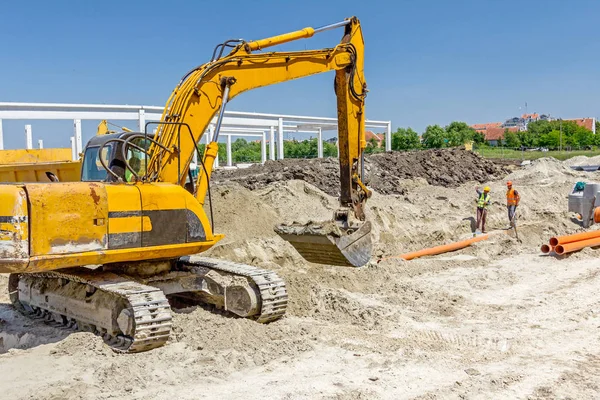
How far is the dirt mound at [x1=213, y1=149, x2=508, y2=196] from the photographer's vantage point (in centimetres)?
1892

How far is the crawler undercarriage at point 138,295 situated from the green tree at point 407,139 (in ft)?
158

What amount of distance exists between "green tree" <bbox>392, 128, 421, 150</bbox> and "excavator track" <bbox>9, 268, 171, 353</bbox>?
4951 cm

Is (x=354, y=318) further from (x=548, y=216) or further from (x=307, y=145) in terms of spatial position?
(x=307, y=145)

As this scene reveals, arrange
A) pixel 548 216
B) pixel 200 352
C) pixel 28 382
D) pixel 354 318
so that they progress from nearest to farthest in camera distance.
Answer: pixel 28 382
pixel 200 352
pixel 354 318
pixel 548 216

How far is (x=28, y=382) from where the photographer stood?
Answer: 19.1 feet

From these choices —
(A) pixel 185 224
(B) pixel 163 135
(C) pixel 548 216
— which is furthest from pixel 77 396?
(C) pixel 548 216

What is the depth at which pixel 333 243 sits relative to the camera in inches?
318

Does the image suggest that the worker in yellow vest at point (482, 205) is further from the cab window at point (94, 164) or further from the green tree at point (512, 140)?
the green tree at point (512, 140)

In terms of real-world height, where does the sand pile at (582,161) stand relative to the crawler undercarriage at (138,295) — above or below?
above

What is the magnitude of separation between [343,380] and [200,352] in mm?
1680

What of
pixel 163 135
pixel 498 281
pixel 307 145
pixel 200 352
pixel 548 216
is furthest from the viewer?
pixel 307 145

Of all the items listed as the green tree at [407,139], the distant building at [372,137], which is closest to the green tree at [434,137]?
the green tree at [407,139]

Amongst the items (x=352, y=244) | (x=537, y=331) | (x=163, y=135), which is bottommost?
(x=537, y=331)

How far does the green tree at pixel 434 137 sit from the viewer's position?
55.2m
